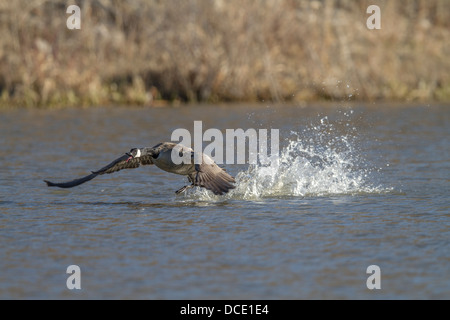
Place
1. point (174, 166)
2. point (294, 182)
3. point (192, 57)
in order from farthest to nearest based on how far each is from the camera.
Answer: point (192, 57)
point (294, 182)
point (174, 166)

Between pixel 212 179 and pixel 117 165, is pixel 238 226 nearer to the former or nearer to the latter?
pixel 212 179

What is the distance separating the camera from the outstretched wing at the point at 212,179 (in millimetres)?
8281

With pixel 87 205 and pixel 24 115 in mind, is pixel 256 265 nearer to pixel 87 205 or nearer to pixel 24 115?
pixel 87 205

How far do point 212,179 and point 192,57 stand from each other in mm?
11360

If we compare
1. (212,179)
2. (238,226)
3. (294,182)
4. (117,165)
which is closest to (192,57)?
(294,182)

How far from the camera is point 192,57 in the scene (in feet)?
Result: 63.9

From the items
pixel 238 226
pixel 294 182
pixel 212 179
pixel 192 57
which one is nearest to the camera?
pixel 238 226

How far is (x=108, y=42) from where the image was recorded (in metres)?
20.1

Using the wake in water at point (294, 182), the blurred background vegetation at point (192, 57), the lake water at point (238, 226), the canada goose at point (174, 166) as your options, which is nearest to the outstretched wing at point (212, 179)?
the canada goose at point (174, 166)

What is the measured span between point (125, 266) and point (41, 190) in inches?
151

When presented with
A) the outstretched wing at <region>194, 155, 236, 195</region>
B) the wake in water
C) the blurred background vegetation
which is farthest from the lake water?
the blurred background vegetation

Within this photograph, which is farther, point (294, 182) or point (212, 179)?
point (294, 182)

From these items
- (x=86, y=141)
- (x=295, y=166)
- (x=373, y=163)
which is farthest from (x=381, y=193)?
(x=86, y=141)

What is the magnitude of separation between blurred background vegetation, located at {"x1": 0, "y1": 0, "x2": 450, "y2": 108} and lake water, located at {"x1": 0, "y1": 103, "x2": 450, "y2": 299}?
5038 mm
